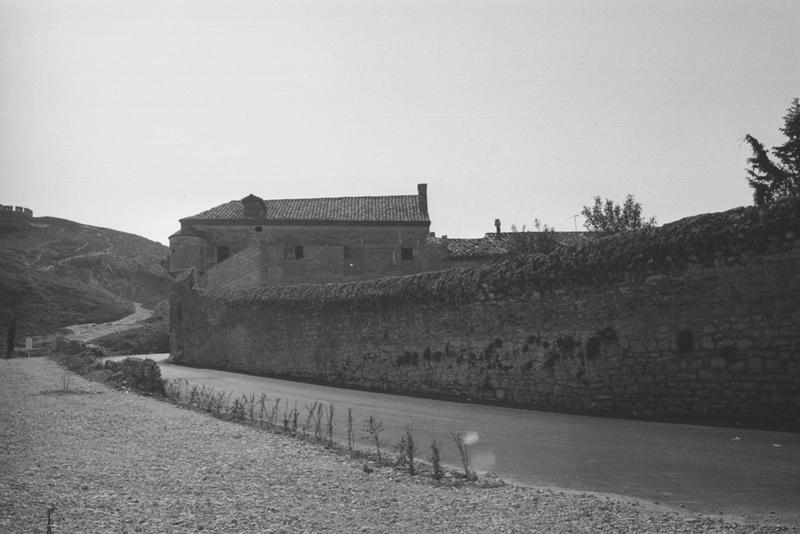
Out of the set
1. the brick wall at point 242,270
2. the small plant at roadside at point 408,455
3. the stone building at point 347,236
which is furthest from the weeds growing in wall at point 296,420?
the stone building at point 347,236

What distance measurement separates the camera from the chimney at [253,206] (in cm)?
4866

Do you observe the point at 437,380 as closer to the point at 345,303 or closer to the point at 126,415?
the point at 345,303

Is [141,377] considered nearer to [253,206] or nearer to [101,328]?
[253,206]

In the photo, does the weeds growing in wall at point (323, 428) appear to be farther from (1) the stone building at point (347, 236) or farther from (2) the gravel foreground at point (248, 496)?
(1) the stone building at point (347, 236)

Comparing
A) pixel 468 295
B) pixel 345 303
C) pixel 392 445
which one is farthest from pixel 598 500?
pixel 345 303

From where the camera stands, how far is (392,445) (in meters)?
9.80

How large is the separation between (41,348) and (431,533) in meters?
47.9

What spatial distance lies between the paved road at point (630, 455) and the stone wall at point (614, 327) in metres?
0.99

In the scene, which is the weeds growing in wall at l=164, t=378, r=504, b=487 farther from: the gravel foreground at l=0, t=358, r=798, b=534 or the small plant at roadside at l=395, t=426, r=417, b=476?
the gravel foreground at l=0, t=358, r=798, b=534

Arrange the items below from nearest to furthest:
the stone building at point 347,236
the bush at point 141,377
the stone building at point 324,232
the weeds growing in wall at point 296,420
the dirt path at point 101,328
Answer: the weeds growing in wall at point 296,420, the bush at point 141,377, the stone building at point 347,236, the stone building at point 324,232, the dirt path at point 101,328

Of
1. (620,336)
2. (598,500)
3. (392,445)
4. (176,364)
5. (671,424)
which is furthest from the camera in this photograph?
(176,364)

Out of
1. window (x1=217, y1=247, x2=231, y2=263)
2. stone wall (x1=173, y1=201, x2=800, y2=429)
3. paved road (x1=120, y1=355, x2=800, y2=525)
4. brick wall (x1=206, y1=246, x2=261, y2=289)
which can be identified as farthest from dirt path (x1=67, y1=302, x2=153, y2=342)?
paved road (x1=120, y1=355, x2=800, y2=525)

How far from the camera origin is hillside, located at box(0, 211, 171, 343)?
61.1m

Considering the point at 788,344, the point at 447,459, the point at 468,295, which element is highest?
the point at 468,295
